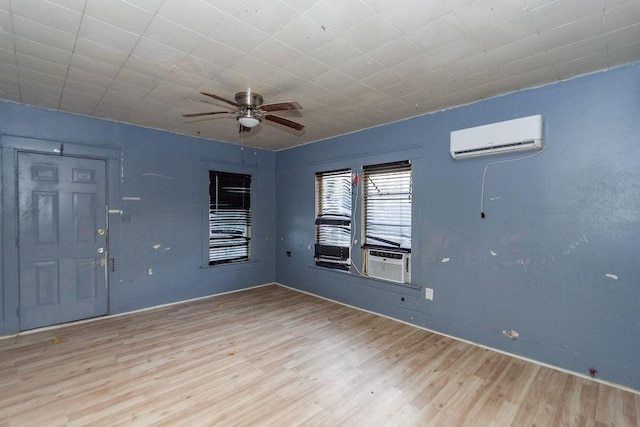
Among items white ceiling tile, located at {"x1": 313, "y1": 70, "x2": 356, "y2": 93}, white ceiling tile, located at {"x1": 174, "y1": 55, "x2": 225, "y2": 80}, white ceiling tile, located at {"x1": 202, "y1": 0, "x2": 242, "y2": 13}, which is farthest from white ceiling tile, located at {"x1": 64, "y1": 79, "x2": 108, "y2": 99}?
white ceiling tile, located at {"x1": 313, "y1": 70, "x2": 356, "y2": 93}

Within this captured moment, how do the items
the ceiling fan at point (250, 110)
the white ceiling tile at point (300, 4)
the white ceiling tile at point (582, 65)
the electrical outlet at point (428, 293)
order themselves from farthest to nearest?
the electrical outlet at point (428, 293) < the ceiling fan at point (250, 110) < the white ceiling tile at point (582, 65) < the white ceiling tile at point (300, 4)

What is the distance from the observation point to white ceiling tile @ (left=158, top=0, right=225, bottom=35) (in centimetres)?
177

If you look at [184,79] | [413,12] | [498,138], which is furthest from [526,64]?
[184,79]

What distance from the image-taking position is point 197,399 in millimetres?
2248

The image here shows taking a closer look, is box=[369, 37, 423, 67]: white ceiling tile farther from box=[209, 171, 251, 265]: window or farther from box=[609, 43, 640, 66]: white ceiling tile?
box=[209, 171, 251, 265]: window

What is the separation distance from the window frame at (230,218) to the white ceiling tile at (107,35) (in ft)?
9.38

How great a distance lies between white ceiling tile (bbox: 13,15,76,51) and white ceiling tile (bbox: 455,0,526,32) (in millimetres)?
2718

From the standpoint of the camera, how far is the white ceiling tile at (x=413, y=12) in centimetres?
176

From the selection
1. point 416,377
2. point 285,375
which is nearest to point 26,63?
point 285,375

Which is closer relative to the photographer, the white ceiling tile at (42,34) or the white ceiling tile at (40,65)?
the white ceiling tile at (42,34)

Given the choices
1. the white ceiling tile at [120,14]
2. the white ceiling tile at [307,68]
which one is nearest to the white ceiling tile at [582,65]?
the white ceiling tile at [307,68]

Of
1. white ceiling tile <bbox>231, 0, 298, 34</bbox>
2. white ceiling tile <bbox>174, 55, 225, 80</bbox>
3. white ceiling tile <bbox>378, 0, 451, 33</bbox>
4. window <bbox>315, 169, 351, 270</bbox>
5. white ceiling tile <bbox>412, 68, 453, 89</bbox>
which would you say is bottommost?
window <bbox>315, 169, 351, 270</bbox>

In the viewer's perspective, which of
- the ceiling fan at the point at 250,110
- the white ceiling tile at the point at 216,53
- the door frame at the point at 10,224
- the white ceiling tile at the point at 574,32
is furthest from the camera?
the door frame at the point at 10,224

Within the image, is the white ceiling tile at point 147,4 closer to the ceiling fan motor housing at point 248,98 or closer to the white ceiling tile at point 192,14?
the white ceiling tile at point 192,14
